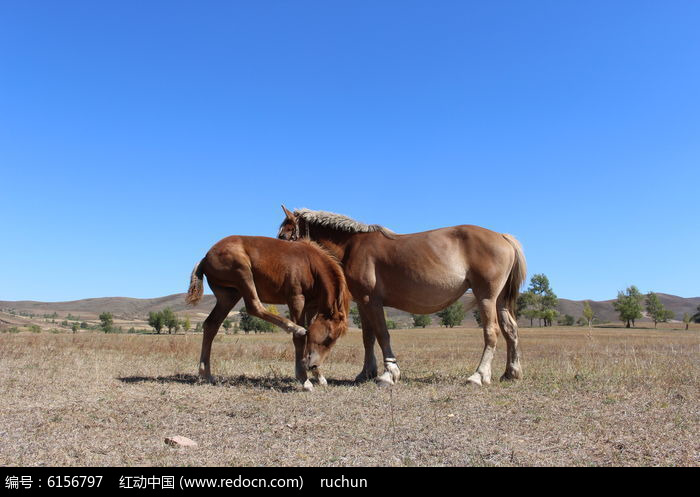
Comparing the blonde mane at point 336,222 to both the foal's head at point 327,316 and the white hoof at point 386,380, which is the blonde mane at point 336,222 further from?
the white hoof at point 386,380

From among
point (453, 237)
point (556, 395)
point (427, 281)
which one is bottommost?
point (556, 395)

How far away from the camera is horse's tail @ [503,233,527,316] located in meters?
8.91

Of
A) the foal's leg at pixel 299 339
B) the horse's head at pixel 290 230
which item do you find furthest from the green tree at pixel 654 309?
the foal's leg at pixel 299 339

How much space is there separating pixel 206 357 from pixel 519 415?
5112mm

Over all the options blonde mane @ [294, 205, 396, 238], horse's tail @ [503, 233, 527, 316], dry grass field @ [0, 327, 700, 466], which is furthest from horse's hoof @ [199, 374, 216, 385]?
horse's tail @ [503, 233, 527, 316]

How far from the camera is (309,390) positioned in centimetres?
714

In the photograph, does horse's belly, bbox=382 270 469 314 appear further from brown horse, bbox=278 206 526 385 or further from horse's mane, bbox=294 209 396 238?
horse's mane, bbox=294 209 396 238

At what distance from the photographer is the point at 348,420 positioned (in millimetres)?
5254

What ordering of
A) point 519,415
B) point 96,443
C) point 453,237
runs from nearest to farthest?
point 96,443, point 519,415, point 453,237

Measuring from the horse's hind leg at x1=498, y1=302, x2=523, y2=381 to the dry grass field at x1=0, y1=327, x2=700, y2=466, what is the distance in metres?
0.28

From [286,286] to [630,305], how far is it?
91.0 m

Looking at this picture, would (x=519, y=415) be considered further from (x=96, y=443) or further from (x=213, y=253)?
(x=213, y=253)
